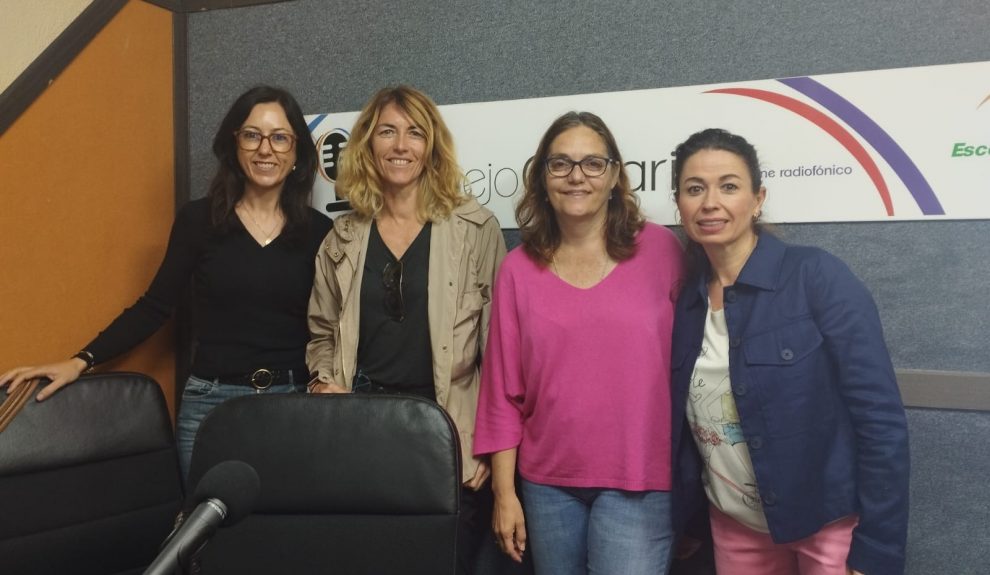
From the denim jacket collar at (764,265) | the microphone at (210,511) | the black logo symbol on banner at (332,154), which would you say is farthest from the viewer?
the black logo symbol on banner at (332,154)

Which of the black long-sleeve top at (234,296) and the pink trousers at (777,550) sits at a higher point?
the black long-sleeve top at (234,296)

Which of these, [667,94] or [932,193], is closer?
[932,193]

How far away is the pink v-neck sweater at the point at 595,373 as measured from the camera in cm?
137

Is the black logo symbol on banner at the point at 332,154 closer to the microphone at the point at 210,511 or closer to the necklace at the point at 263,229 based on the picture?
the necklace at the point at 263,229

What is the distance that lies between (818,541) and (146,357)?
70.1 inches

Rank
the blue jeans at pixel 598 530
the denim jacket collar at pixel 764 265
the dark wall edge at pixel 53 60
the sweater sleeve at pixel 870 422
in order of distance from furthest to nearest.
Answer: the dark wall edge at pixel 53 60 → the blue jeans at pixel 598 530 → the denim jacket collar at pixel 764 265 → the sweater sleeve at pixel 870 422

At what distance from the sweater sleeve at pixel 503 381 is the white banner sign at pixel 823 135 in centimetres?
48

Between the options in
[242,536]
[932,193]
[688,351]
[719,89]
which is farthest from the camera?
[719,89]

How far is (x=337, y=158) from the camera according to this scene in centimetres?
204

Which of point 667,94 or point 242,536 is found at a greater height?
point 667,94

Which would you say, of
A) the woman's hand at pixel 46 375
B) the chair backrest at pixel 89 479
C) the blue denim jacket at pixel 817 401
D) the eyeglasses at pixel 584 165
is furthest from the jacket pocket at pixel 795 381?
the woman's hand at pixel 46 375

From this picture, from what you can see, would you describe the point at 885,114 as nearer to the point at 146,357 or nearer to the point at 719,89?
the point at 719,89

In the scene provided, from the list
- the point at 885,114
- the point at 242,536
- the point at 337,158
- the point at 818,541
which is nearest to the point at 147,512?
the point at 242,536

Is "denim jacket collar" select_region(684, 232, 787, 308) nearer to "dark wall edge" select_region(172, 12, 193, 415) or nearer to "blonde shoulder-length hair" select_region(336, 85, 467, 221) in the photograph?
"blonde shoulder-length hair" select_region(336, 85, 467, 221)
